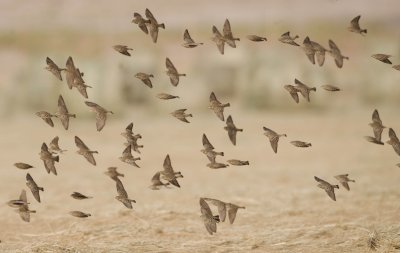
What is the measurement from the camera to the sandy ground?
9172 mm

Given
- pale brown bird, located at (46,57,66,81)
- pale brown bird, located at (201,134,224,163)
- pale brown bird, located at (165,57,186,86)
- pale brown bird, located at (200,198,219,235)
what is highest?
pale brown bird, located at (46,57,66,81)

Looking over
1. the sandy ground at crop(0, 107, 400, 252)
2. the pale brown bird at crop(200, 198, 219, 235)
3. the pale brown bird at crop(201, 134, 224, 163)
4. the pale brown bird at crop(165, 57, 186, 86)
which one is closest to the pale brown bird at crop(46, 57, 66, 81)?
the pale brown bird at crop(165, 57, 186, 86)

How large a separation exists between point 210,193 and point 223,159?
4780mm

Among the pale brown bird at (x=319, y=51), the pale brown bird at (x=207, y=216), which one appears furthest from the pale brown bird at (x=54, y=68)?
the pale brown bird at (x=319, y=51)

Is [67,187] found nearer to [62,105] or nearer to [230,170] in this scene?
[230,170]

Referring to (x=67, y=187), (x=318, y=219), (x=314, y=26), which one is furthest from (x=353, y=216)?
(x=314, y=26)

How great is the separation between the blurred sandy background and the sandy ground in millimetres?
26

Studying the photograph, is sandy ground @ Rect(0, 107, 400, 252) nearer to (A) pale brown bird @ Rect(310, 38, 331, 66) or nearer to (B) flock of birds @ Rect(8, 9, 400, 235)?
(B) flock of birds @ Rect(8, 9, 400, 235)

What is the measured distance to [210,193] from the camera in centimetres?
1291

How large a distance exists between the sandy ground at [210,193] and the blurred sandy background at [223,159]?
26 mm

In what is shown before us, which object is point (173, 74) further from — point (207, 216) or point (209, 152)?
point (207, 216)

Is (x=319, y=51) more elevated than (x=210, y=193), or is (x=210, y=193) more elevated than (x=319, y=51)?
(x=319, y=51)

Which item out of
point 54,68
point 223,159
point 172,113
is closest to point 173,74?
point 172,113

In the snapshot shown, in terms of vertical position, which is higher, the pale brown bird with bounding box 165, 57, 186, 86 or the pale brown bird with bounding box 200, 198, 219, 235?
the pale brown bird with bounding box 165, 57, 186, 86
